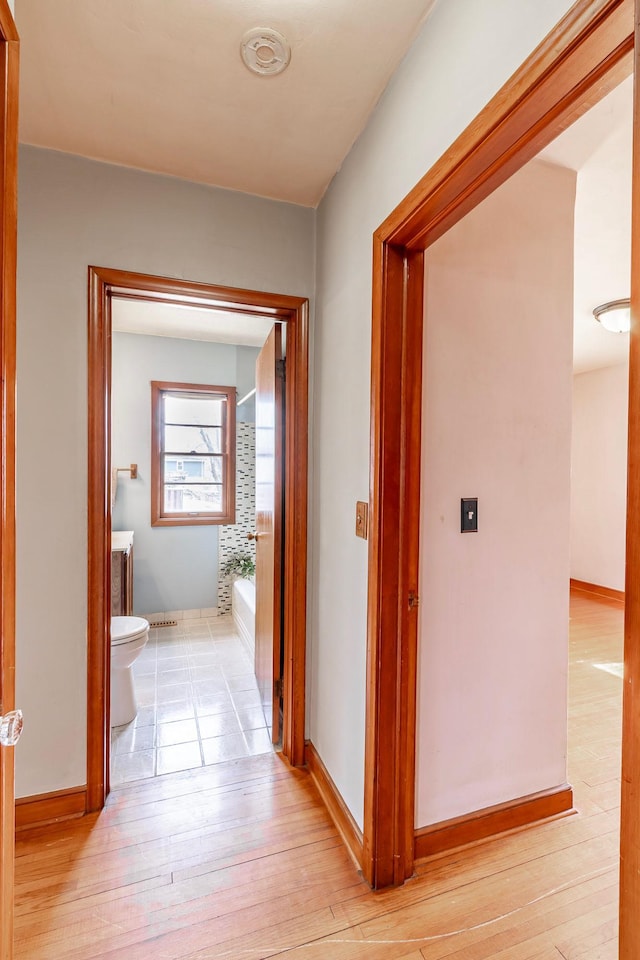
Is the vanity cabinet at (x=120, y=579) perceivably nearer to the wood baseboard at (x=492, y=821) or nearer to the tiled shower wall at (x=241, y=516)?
the tiled shower wall at (x=241, y=516)

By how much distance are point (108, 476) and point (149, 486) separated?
7.52 ft

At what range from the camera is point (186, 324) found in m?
3.66

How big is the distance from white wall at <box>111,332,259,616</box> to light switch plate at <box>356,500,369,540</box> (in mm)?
2860

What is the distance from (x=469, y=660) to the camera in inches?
63.9

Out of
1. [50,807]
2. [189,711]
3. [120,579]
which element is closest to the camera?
[50,807]

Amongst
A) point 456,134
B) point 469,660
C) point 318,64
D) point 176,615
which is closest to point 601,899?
point 469,660

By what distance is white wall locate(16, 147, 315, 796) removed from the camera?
171 cm

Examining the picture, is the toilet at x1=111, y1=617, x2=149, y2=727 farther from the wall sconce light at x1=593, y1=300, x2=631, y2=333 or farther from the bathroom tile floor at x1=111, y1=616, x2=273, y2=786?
the wall sconce light at x1=593, y1=300, x2=631, y2=333

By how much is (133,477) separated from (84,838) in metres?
2.79

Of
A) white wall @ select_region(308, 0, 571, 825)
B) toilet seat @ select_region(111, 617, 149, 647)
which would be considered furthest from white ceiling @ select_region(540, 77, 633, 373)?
toilet seat @ select_region(111, 617, 149, 647)

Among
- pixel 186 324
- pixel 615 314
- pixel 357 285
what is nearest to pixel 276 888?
pixel 357 285

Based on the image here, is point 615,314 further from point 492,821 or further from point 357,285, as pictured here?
point 492,821

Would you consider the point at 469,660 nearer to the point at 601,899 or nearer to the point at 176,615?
the point at 601,899

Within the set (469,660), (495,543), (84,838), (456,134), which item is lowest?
(84,838)
